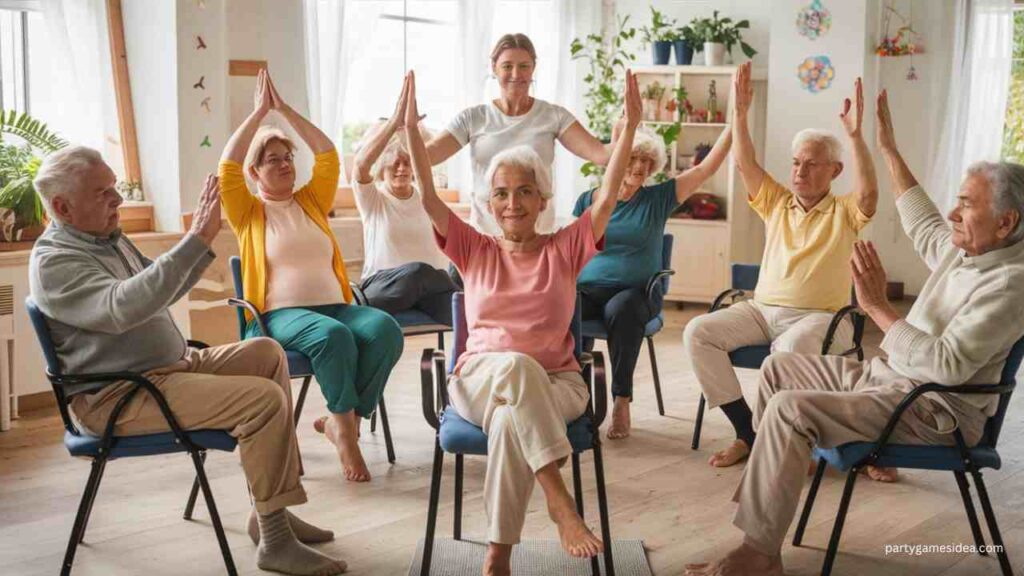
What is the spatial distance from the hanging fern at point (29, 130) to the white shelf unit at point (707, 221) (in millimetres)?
3992

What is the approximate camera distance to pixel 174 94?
5.56 m

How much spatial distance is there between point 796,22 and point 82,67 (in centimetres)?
439

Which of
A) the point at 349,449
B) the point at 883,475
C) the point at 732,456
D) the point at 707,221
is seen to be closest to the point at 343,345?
the point at 349,449

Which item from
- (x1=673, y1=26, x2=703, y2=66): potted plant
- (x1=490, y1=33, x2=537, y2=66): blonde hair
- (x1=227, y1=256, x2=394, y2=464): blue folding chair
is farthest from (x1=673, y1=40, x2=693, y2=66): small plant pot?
(x1=227, y1=256, x2=394, y2=464): blue folding chair

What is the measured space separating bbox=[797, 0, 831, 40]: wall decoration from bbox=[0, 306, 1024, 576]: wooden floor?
10.9ft

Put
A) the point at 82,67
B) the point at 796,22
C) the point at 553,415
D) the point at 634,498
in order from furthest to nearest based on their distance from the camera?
the point at 796,22, the point at 82,67, the point at 634,498, the point at 553,415

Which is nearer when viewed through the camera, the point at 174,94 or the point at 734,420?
the point at 734,420

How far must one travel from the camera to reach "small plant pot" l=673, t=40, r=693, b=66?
781 centimetres

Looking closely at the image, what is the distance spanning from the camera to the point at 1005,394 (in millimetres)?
3043

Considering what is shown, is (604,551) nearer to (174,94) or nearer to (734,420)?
(734,420)

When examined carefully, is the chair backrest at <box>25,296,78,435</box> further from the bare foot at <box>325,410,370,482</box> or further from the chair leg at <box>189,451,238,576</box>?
the bare foot at <box>325,410,370,482</box>

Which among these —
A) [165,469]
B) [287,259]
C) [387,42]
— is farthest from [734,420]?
[387,42]

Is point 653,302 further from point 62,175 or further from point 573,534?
point 62,175

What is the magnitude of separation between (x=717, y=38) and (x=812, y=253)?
3.95 m
